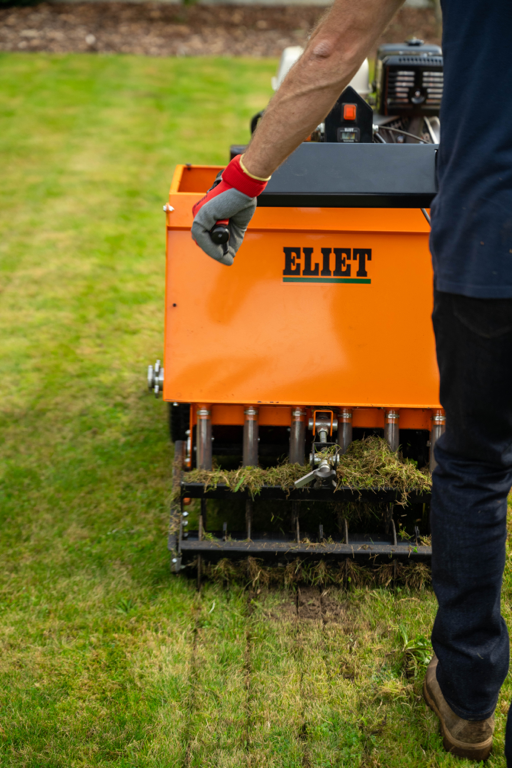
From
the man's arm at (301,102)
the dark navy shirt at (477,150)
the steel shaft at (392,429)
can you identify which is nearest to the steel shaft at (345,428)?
the steel shaft at (392,429)

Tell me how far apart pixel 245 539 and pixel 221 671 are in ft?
1.28

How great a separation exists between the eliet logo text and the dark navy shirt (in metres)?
0.78

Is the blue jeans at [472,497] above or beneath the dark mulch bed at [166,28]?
above

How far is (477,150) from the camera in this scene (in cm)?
126

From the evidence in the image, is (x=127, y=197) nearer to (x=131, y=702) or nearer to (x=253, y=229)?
(x=253, y=229)

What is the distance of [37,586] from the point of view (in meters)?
2.29

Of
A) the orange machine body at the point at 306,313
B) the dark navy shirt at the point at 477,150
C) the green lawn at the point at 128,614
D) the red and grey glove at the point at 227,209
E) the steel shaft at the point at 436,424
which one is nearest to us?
the dark navy shirt at the point at 477,150

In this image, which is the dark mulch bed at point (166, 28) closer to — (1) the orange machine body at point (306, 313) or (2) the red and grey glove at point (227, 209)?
(1) the orange machine body at point (306, 313)

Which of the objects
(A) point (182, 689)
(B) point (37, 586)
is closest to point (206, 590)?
(A) point (182, 689)

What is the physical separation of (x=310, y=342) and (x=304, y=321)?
69mm

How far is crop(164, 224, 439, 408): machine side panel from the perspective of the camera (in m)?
2.12

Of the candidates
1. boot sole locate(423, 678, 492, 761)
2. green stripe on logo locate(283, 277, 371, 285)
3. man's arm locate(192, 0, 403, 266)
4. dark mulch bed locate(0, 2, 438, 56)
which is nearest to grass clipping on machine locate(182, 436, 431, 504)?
green stripe on logo locate(283, 277, 371, 285)

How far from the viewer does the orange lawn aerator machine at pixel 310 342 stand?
2.08 metres

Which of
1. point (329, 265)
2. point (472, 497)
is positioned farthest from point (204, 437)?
point (472, 497)
